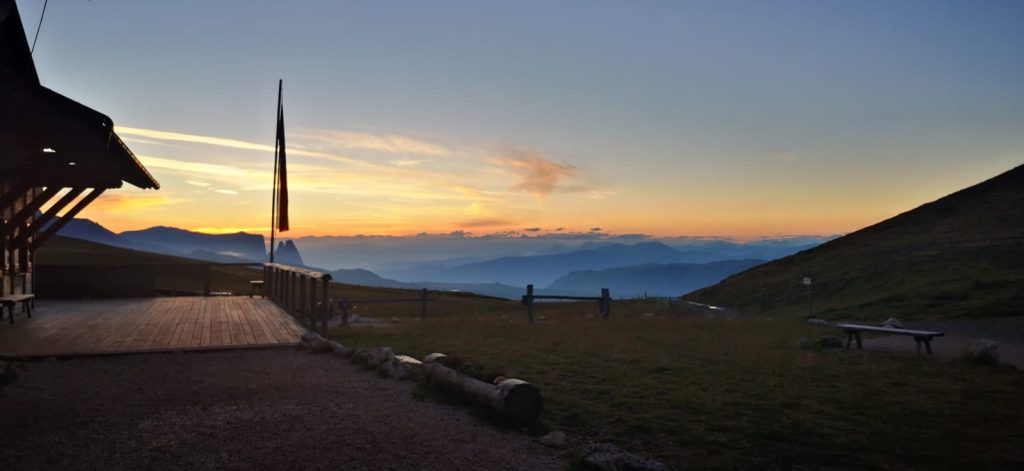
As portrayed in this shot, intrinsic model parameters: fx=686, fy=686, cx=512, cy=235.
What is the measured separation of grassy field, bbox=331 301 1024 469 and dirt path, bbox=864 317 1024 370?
1412 millimetres

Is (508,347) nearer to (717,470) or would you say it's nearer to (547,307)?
(717,470)

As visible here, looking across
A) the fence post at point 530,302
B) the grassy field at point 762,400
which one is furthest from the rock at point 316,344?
the fence post at point 530,302

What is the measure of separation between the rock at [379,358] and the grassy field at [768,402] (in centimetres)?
148

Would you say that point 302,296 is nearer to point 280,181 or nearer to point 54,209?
point 280,181

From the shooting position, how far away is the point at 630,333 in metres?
17.3

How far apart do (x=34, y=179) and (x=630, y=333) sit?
44.7ft

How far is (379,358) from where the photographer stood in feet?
31.5

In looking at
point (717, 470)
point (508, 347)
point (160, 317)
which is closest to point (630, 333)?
point (508, 347)

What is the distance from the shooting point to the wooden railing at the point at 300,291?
12.8m

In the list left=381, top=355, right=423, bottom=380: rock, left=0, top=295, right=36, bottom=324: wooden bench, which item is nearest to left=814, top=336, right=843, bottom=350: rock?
left=381, top=355, right=423, bottom=380: rock

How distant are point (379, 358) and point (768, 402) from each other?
510cm

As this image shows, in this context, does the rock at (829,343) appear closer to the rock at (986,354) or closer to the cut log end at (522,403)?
the rock at (986,354)

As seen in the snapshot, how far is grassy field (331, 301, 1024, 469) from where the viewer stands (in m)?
5.76

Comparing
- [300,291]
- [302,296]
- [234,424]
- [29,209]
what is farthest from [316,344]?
[29,209]
